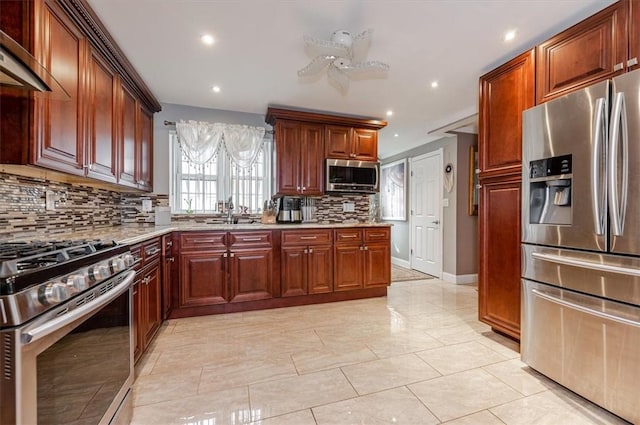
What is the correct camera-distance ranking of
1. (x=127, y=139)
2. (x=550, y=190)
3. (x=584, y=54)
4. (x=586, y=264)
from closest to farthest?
(x=586, y=264) → (x=584, y=54) → (x=550, y=190) → (x=127, y=139)

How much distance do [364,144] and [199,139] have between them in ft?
7.00

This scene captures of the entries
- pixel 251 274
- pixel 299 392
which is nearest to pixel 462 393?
pixel 299 392

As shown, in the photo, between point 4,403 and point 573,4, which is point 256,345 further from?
point 573,4

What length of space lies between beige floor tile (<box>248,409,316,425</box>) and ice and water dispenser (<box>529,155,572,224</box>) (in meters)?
1.89

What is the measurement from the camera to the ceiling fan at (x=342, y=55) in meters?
1.92

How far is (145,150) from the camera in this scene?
3127 millimetres

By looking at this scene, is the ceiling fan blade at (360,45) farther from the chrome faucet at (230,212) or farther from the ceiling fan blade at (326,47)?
the chrome faucet at (230,212)

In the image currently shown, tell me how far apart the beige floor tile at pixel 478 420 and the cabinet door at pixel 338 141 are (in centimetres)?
293

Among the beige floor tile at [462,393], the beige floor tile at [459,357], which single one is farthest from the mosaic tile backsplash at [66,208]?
the beige floor tile at [462,393]

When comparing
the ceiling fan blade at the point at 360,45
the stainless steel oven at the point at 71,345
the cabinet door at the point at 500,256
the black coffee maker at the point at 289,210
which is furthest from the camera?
the black coffee maker at the point at 289,210

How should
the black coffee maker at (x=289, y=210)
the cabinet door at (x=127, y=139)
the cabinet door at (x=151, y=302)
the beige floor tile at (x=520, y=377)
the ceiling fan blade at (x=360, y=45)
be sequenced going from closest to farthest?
the beige floor tile at (x=520, y=377)
the ceiling fan blade at (x=360, y=45)
the cabinet door at (x=151, y=302)
the cabinet door at (x=127, y=139)
the black coffee maker at (x=289, y=210)

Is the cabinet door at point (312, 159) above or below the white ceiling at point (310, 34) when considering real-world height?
below

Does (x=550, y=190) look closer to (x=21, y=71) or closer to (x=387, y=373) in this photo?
(x=387, y=373)

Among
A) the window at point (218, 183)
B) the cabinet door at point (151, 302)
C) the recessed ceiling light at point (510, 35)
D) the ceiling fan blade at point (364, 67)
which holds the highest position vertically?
the recessed ceiling light at point (510, 35)
